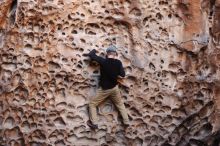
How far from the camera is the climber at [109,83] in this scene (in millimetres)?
5219

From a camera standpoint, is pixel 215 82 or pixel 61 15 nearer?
pixel 61 15

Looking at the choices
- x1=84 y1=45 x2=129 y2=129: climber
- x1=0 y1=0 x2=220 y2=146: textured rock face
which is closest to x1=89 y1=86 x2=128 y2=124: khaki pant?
x1=84 y1=45 x2=129 y2=129: climber

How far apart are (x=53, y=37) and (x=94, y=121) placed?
0.99 m

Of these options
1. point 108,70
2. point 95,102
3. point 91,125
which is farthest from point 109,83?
point 91,125

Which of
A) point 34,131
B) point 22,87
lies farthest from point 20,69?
point 34,131

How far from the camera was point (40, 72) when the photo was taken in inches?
209

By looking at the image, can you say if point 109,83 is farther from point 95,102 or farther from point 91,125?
point 91,125

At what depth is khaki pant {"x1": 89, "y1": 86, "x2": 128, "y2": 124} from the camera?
5.32 meters

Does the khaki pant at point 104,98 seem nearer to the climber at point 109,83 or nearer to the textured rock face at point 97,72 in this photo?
the climber at point 109,83

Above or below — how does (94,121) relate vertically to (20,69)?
below

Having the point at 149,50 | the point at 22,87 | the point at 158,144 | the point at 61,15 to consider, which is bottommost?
the point at 158,144

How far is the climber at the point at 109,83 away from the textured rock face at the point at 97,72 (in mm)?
104

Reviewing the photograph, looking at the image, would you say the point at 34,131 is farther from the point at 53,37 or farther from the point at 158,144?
the point at 158,144

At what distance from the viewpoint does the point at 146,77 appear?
5.59m
